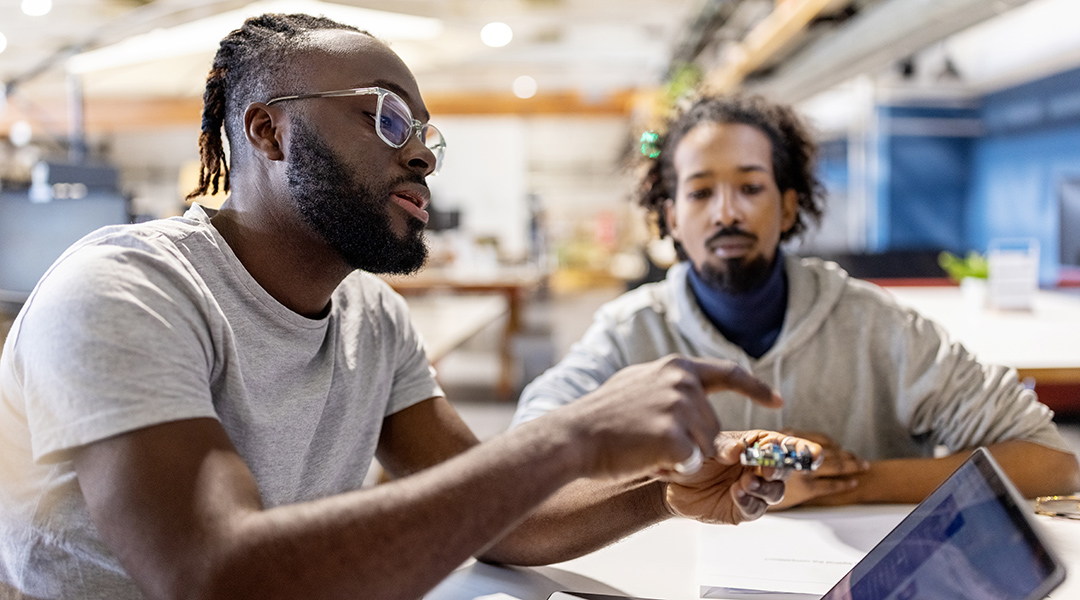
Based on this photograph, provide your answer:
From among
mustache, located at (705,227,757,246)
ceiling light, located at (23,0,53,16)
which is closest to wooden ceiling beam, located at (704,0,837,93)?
mustache, located at (705,227,757,246)

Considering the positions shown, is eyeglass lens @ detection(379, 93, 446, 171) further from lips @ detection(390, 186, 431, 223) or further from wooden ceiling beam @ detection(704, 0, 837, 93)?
wooden ceiling beam @ detection(704, 0, 837, 93)

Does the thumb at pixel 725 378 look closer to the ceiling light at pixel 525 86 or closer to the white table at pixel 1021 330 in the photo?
the white table at pixel 1021 330

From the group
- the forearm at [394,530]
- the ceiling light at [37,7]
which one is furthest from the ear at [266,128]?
the ceiling light at [37,7]

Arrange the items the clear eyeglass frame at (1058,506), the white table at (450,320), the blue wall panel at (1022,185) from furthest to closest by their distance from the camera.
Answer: the blue wall panel at (1022,185), the white table at (450,320), the clear eyeglass frame at (1058,506)

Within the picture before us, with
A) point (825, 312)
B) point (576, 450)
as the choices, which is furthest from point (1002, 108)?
point (576, 450)

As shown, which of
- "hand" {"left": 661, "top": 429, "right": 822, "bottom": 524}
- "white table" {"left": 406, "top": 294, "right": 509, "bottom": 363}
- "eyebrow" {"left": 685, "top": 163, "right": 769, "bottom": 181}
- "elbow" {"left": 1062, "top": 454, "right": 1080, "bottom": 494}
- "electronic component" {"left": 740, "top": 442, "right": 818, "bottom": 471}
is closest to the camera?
"electronic component" {"left": 740, "top": 442, "right": 818, "bottom": 471}

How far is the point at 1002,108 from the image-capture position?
8.31m

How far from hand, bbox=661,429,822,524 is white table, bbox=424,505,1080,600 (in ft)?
0.33

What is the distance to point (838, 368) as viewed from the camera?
1716 mm

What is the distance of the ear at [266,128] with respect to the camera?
1.17 m

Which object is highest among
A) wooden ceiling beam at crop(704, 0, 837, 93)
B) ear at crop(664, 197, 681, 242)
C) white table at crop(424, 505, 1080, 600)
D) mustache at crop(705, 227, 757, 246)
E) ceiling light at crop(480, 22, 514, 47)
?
A: ceiling light at crop(480, 22, 514, 47)

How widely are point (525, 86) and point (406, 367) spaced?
41.1ft

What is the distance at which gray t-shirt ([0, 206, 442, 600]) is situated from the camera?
32.8 inches

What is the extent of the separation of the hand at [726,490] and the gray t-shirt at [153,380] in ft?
1.71
